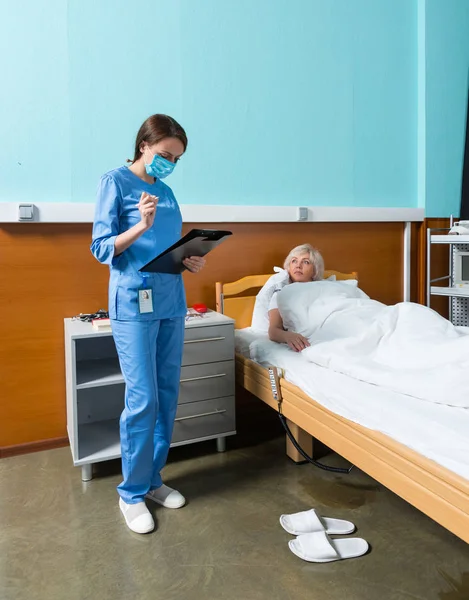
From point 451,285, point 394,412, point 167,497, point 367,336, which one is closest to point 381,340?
point 367,336

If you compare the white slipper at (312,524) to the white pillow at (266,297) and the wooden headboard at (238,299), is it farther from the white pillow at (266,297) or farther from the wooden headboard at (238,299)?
the wooden headboard at (238,299)

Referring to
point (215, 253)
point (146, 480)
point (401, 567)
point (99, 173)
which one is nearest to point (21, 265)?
point (99, 173)

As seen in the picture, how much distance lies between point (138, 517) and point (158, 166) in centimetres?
130

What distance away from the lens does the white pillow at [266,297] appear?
8.77 feet

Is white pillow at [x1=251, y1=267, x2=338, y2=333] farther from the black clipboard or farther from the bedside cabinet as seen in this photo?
the black clipboard

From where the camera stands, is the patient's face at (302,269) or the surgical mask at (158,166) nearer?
the surgical mask at (158,166)

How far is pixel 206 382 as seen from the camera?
2.39 metres

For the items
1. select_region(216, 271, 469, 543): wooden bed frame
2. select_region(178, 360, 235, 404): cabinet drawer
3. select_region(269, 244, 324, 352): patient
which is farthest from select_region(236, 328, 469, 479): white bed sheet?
select_region(269, 244, 324, 352): patient

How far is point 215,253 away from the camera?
2.83 m

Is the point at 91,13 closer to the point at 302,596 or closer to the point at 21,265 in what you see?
the point at 21,265

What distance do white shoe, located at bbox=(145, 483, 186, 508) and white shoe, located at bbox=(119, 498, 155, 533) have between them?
0.12 meters

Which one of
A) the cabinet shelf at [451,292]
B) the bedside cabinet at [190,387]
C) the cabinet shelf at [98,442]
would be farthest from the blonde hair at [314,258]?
the cabinet shelf at [98,442]

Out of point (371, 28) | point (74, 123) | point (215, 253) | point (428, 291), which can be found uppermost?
point (371, 28)

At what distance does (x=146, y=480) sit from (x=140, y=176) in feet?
3.84
